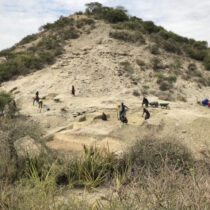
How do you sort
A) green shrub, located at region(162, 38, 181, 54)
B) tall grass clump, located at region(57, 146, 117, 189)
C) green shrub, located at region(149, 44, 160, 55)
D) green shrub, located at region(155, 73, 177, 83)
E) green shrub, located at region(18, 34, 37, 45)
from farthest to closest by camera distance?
green shrub, located at region(18, 34, 37, 45) < green shrub, located at region(162, 38, 181, 54) < green shrub, located at region(149, 44, 160, 55) < green shrub, located at region(155, 73, 177, 83) < tall grass clump, located at region(57, 146, 117, 189)

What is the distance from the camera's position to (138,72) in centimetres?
2403

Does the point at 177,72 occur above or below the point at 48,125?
above

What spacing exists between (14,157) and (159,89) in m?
17.0

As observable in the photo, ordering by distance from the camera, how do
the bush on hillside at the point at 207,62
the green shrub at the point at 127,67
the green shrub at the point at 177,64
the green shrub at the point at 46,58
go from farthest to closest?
the bush on hillside at the point at 207,62, the green shrub at the point at 177,64, the green shrub at the point at 46,58, the green shrub at the point at 127,67

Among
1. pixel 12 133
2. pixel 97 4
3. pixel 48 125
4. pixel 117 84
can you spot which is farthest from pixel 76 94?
pixel 97 4

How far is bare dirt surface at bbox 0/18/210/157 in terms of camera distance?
10531 mm

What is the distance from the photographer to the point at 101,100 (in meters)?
17.4

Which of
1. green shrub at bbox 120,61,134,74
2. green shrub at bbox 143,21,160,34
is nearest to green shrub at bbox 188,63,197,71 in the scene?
green shrub at bbox 120,61,134,74

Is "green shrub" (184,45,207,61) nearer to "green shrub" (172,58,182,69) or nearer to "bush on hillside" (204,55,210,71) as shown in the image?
"bush on hillside" (204,55,210,71)

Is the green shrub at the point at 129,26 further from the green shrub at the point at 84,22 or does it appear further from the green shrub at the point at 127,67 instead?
the green shrub at the point at 127,67

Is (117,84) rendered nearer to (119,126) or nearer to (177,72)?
(177,72)

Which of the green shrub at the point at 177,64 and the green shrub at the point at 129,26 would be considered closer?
the green shrub at the point at 177,64

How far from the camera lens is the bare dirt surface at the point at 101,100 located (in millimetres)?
10531

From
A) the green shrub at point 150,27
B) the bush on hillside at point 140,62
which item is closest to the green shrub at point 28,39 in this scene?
the green shrub at point 150,27
